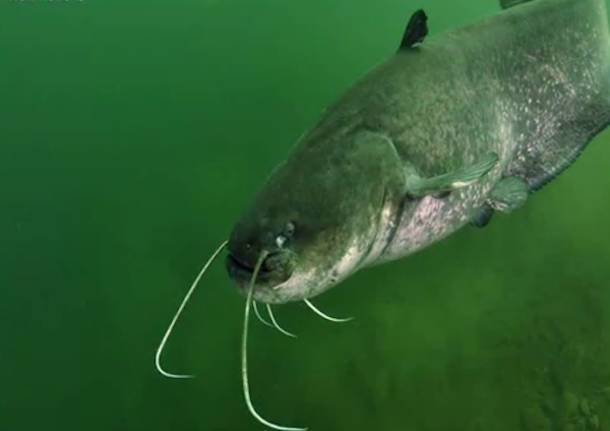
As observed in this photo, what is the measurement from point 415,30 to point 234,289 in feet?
3.82

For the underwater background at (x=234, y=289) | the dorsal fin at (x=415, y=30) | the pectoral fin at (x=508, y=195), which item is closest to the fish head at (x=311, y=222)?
the dorsal fin at (x=415, y=30)

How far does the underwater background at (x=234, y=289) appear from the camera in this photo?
3.37m

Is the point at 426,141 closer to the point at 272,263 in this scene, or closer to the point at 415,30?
the point at 415,30

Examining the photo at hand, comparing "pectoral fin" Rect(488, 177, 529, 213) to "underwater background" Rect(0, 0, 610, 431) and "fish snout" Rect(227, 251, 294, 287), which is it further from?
"underwater background" Rect(0, 0, 610, 431)

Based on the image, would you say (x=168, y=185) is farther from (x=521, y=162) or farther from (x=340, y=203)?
(x=340, y=203)

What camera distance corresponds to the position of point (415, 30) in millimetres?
2188

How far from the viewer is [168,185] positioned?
218 inches

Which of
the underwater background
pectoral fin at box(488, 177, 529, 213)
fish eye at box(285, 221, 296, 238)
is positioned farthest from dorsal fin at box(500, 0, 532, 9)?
fish eye at box(285, 221, 296, 238)

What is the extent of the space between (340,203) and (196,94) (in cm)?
576

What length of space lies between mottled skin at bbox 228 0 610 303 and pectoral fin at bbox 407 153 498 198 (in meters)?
0.04

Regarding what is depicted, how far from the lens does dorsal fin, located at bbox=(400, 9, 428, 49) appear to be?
7.03ft

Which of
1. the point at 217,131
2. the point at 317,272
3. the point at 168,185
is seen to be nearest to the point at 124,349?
the point at 168,185

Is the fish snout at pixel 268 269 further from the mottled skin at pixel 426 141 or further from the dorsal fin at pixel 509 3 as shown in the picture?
the dorsal fin at pixel 509 3

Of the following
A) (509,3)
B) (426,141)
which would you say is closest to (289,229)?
(426,141)
